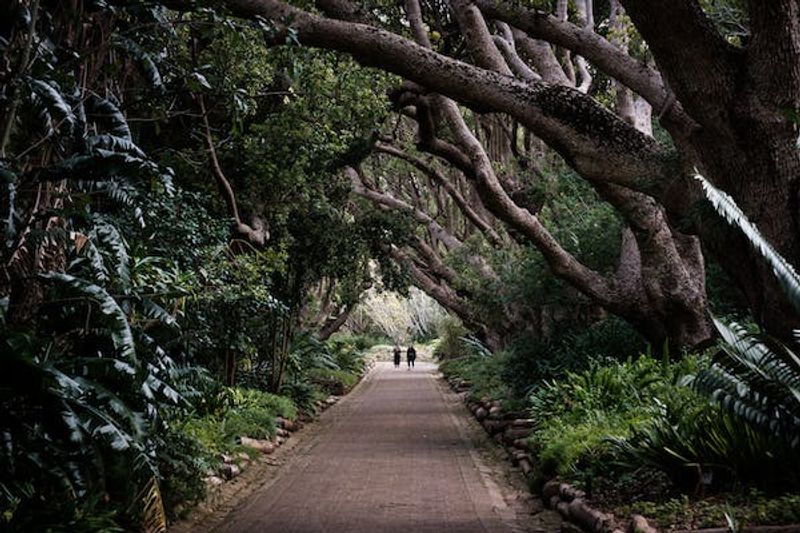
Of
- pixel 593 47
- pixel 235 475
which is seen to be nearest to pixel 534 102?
pixel 593 47

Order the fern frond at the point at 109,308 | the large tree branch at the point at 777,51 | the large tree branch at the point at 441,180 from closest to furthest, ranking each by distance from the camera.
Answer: the fern frond at the point at 109,308, the large tree branch at the point at 777,51, the large tree branch at the point at 441,180

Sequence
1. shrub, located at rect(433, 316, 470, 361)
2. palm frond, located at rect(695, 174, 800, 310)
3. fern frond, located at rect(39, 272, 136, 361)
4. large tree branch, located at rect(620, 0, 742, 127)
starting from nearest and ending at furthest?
1. fern frond, located at rect(39, 272, 136, 361)
2. palm frond, located at rect(695, 174, 800, 310)
3. large tree branch, located at rect(620, 0, 742, 127)
4. shrub, located at rect(433, 316, 470, 361)

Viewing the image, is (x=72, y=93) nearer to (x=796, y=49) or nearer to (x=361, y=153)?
(x=796, y=49)

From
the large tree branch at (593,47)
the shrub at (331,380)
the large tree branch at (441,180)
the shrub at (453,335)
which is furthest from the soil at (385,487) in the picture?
the shrub at (453,335)

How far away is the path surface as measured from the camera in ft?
23.0

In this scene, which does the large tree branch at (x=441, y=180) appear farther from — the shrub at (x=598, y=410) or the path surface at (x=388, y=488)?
the shrub at (x=598, y=410)

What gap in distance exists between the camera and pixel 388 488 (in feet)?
28.4

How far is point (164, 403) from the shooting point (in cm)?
601

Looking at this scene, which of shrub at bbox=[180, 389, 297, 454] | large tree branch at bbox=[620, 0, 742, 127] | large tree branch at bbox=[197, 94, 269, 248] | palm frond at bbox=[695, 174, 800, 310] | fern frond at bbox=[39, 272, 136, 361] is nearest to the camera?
Result: fern frond at bbox=[39, 272, 136, 361]

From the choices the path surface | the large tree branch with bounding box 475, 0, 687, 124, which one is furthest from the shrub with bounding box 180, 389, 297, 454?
the large tree branch with bounding box 475, 0, 687, 124

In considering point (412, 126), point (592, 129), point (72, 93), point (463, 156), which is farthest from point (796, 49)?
point (412, 126)

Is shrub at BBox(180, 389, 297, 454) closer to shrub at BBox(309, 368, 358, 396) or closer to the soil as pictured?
the soil

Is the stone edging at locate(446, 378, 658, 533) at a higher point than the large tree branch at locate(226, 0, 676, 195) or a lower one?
lower

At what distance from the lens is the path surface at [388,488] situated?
276 inches
